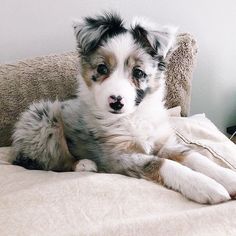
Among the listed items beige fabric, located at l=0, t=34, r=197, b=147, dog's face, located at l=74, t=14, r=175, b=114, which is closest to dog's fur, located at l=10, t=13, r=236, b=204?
dog's face, located at l=74, t=14, r=175, b=114

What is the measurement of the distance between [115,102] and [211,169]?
413 mm

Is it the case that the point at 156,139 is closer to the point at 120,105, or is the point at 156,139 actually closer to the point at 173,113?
the point at 120,105

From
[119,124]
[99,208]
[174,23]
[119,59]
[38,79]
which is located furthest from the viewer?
[174,23]

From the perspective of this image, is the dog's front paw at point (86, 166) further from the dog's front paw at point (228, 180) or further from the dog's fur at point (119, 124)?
the dog's front paw at point (228, 180)

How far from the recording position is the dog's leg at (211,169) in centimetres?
143

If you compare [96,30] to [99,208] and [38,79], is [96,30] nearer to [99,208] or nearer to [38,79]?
[38,79]

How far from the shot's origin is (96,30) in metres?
1.63

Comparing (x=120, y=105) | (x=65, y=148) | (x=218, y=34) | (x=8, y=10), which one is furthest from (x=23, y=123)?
(x=218, y=34)

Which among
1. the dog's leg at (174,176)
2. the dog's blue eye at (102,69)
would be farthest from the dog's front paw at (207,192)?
the dog's blue eye at (102,69)

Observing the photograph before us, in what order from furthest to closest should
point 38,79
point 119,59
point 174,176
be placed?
point 38,79, point 119,59, point 174,176

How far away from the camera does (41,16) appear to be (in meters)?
2.19

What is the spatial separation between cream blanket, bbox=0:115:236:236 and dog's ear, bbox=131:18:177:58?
0.50m

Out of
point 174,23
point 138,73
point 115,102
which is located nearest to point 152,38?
point 138,73

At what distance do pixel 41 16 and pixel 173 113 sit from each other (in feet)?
2.76
